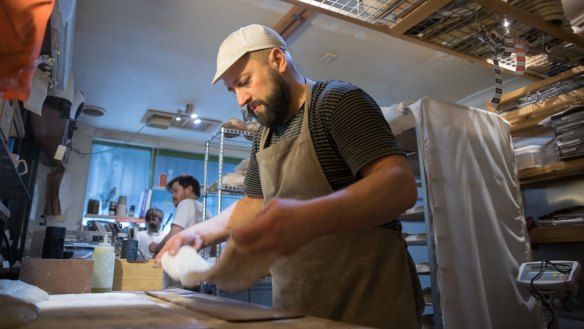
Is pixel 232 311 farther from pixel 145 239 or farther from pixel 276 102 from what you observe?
pixel 145 239

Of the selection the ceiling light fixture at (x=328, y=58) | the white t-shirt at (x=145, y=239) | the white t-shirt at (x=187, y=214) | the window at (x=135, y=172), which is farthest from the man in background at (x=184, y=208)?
the ceiling light fixture at (x=328, y=58)

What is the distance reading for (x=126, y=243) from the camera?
1914 mm

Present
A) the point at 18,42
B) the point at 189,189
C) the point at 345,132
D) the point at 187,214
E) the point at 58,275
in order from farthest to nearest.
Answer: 1. the point at 189,189
2. the point at 187,214
3. the point at 58,275
4. the point at 345,132
5. the point at 18,42

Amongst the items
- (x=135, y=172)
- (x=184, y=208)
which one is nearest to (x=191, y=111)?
(x=184, y=208)

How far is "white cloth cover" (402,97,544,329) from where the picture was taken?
7.00ft

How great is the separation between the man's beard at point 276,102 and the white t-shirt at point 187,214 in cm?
228

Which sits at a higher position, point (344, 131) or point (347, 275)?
point (344, 131)

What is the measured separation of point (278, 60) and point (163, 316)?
0.83 meters

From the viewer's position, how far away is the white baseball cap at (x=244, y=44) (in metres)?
1.26

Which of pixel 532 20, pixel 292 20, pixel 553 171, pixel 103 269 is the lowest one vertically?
pixel 103 269

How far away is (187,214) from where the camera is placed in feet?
11.0

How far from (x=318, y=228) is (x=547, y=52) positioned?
256 cm

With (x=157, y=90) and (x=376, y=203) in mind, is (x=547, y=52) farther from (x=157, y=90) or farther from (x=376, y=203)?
(x=157, y=90)

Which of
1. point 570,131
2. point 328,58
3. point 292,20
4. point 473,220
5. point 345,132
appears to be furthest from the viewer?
point 328,58
